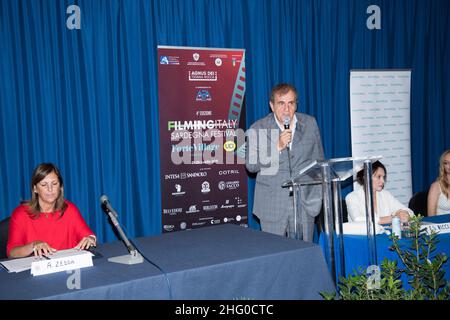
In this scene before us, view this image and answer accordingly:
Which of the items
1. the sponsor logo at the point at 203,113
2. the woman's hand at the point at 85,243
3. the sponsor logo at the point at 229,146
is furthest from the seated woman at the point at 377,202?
the woman's hand at the point at 85,243

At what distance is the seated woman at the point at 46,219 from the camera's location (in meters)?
2.75

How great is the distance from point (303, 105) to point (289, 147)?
1.87m

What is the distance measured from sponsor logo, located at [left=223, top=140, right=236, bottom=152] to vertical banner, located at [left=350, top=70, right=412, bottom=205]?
4.79 ft

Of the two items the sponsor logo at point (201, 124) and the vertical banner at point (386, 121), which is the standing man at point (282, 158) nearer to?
the sponsor logo at point (201, 124)

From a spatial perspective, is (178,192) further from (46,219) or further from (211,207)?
(46,219)

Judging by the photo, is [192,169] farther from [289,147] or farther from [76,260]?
[76,260]

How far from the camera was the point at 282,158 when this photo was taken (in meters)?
3.42

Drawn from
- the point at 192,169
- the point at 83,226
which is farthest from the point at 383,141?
the point at 83,226

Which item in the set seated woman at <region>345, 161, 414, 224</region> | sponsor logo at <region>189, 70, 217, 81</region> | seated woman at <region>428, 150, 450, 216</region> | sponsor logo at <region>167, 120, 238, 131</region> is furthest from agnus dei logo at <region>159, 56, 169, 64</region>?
seated woman at <region>428, 150, 450, 216</region>

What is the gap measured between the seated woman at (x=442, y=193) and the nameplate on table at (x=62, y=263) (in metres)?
2.94

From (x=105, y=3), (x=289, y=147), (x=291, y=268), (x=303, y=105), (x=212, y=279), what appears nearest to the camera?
(x=212, y=279)

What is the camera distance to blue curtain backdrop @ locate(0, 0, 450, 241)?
3.82m

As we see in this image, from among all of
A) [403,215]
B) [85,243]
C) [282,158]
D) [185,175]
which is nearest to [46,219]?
[85,243]

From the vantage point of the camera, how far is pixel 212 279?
6.91 ft
